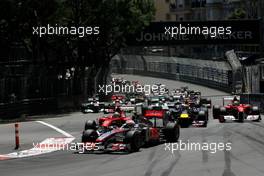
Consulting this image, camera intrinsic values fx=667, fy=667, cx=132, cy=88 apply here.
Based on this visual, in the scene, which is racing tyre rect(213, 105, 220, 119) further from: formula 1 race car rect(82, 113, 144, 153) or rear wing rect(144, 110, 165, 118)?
formula 1 race car rect(82, 113, 144, 153)

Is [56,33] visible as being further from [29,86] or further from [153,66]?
[153,66]

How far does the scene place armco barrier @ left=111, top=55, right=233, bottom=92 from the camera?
3396 inches

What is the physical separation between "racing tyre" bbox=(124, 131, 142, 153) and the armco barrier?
58070 millimetres

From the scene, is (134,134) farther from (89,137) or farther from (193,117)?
(193,117)

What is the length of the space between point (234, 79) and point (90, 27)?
1038 inches

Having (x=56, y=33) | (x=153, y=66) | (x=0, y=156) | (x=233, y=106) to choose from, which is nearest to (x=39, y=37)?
(x=56, y=33)

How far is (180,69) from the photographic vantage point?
97.7 metres

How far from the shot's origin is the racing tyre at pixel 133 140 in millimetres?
20369

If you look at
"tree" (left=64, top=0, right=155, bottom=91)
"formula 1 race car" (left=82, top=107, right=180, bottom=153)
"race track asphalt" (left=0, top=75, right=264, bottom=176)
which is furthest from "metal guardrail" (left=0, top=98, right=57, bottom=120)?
"formula 1 race car" (left=82, top=107, right=180, bottom=153)

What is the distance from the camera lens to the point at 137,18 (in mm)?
65438

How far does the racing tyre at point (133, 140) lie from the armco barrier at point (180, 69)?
58.1m

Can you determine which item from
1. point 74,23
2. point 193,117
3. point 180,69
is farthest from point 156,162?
point 180,69

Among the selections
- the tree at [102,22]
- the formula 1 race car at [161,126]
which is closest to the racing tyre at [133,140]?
the formula 1 race car at [161,126]

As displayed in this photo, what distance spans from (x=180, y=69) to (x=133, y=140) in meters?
77.6
